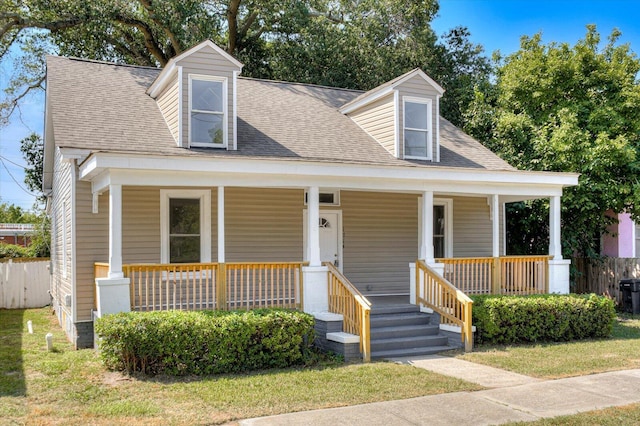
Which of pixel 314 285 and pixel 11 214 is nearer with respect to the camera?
pixel 314 285

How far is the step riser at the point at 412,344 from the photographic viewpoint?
34.2 feet

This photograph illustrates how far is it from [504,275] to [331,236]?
3.91 metres

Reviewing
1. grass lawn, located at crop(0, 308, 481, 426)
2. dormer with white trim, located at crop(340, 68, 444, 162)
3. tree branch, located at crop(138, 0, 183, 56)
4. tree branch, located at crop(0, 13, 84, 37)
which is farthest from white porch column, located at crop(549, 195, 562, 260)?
tree branch, located at crop(0, 13, 84, 37)

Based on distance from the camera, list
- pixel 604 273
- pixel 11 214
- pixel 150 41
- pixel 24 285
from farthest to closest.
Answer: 1. pixel 11 214
2. pixel 150 41
3. pixel 24 285
4. pixel 604 273

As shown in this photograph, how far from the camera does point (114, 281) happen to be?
31.6ft

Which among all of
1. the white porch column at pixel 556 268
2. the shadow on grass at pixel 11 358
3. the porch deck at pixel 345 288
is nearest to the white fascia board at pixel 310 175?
the white porch column at pixel 556 268

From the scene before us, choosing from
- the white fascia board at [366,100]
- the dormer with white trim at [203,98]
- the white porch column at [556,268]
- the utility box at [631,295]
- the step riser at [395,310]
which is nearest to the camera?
the step riser at [395,310]

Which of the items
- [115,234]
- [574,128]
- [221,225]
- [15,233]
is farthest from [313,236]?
[15,233]

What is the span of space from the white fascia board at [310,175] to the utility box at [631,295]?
483cm

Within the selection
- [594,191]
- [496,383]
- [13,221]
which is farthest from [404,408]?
[13,221]

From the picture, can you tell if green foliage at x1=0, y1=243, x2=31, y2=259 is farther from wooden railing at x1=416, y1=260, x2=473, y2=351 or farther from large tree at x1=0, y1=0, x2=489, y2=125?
wooden railing at x1=416, y1=260, x2=473, y2=351

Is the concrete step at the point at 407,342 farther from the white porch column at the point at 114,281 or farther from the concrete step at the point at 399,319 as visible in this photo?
the white porch column at the point at 114,281

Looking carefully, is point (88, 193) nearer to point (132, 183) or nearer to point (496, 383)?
point (132, 183)

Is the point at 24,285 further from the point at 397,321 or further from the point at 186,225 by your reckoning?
the point at 397,321
